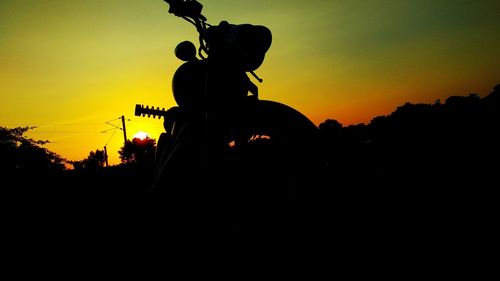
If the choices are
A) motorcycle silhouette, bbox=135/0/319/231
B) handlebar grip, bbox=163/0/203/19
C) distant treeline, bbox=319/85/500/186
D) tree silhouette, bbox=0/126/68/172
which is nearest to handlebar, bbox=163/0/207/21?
handlebar grip, bbox=163/0/203/19

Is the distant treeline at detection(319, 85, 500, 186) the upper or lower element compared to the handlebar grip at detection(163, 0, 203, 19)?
lower

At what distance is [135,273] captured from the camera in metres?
2.59

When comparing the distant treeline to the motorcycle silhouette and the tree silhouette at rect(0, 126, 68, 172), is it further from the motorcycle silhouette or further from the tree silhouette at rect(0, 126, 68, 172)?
the tree silhouette at rect(0, 126, 68, 172)

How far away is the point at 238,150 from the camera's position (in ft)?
5.66

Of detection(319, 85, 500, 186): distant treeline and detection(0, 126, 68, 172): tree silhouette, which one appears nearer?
detection(319, 85, 500, 186): distant treeline

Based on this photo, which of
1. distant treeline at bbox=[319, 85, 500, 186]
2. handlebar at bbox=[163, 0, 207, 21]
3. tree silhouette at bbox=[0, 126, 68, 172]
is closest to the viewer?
distant treeline at bbox=[319, 85, 500, 186]

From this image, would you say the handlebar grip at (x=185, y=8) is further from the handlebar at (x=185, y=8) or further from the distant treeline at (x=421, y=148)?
the distant treeline at (x=421, y=148)

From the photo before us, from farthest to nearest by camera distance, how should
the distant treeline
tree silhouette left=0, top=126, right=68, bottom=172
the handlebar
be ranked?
1. tree silhouette left=0, top=126, right=68, bottom=172
2. the handlebar
3. the distant treeline

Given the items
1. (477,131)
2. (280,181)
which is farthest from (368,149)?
(477,131)

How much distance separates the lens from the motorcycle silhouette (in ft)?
4.85

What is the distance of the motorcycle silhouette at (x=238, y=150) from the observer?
1478 mm

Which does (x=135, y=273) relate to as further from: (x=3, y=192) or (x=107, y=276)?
(x=3, y=192)

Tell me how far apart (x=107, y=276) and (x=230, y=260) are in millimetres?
2346

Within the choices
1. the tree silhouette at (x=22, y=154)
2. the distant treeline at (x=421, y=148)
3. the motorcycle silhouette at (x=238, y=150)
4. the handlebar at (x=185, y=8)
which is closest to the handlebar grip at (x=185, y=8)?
the handlebar at (x=185, y=8)
